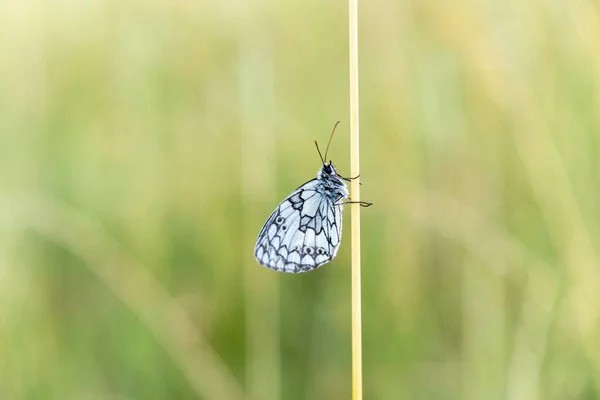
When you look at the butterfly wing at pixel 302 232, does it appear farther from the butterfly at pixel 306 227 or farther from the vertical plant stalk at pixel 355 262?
the vertical plant stalk at pixel 355 262

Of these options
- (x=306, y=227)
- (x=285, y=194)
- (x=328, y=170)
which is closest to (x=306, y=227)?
(x=306, y=227)

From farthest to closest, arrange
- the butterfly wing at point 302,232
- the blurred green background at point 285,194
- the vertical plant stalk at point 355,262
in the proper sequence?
the blurred green background at point 285,194 < the butterfly wing at point 302,232 < the vertical plant stalk at point 355,262

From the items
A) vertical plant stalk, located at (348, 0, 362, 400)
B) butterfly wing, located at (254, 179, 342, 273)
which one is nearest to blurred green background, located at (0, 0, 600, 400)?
butterfly wing, located at (254, 179, 342, 273)

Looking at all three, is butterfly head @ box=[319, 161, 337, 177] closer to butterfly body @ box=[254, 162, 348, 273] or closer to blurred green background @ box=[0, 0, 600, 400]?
butterfly body @ box=[254, 162, 348, 273]

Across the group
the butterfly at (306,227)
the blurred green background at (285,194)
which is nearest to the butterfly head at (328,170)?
the butterfly at (306,227)

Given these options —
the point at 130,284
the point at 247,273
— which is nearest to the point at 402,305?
the point at 247,273
